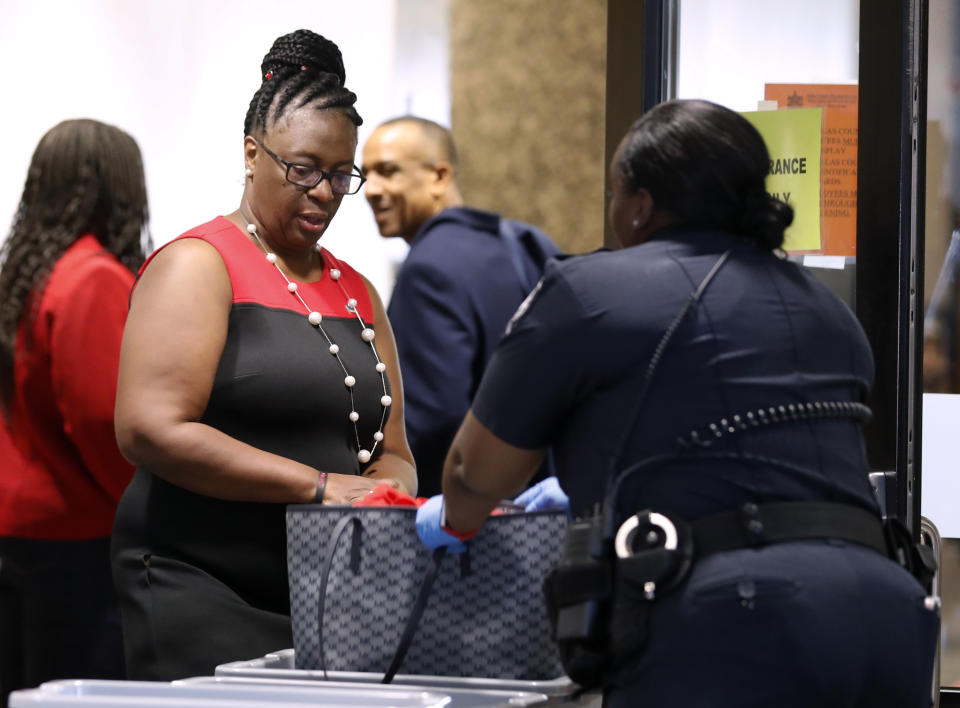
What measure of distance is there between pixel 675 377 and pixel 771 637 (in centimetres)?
29

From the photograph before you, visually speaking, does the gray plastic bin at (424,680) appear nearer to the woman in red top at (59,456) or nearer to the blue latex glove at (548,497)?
the blue latex glove at (548,497)

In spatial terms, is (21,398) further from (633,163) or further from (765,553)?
(765,553)

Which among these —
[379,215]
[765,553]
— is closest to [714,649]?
[765,553]

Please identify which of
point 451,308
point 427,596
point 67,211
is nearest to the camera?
point 427,596

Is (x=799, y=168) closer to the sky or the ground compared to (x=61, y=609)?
closer to the sky

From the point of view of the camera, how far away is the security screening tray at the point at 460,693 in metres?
1.47

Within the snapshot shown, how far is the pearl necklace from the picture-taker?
196 centimetres

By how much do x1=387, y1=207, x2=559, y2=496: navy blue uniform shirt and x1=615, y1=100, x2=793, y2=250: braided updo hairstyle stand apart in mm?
1264

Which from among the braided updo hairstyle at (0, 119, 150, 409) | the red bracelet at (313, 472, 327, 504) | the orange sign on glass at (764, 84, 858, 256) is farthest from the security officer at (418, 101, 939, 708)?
the braided updo hairstyle at (0, 119, 150, 409)

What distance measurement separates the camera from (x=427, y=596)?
1.57 m

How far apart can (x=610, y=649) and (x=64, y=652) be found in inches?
60.3

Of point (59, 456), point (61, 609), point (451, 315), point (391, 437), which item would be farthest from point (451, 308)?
point (61, 609)

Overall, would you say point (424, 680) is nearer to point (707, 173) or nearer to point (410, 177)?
point (707, 173)

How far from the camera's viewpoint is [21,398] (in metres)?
2.61
